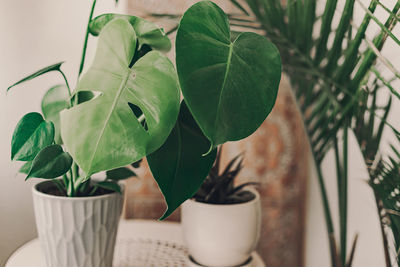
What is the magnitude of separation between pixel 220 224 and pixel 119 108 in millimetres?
388

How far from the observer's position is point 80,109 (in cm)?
49

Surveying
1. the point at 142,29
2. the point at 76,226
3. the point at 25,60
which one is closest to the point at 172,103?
the point at 142,29

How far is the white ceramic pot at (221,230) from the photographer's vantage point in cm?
79

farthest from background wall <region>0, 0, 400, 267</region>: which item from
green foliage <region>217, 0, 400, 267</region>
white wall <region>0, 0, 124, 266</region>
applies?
green foliage <region>217, 0, 400, 267</region>

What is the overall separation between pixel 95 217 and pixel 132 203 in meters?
0.52

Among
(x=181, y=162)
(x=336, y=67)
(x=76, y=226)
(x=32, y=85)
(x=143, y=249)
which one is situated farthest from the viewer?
(x=32, y=85)

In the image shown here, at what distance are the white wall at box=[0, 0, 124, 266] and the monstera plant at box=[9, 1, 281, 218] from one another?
56 centimetres

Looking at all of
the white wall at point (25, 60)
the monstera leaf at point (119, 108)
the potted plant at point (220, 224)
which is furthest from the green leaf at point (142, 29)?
the white wall at point (25, 60)

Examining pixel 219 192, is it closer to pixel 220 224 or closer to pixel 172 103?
pixel 220 224

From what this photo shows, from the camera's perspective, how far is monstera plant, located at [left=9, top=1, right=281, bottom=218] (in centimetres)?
45

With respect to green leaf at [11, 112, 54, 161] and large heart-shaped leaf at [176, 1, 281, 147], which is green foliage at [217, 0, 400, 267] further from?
green leaf at [11, 112, 54, 161]

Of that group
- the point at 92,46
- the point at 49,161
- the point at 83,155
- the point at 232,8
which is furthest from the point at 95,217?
the point at 232,8

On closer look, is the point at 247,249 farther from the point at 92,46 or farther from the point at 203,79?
the point at 92,46

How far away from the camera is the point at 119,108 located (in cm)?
50
